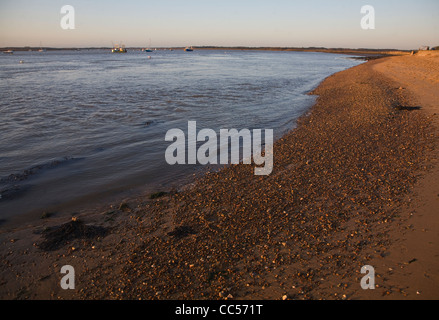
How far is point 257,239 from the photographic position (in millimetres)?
5836

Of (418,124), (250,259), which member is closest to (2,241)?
(250,259)

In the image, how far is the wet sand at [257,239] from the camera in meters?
4.69

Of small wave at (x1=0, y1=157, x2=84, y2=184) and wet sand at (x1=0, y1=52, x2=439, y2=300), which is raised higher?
small wave at (x1=0, y1=157, x2=84, y2=184)

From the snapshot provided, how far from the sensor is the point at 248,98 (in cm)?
2569

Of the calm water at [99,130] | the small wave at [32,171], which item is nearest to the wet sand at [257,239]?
the calm water at [99,130]

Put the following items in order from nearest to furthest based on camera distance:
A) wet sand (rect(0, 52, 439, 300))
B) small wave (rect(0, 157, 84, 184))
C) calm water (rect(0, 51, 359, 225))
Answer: wet sand (rect(0, 52, 439, 300))
calm water (rect(0, 51, 359, 225))
small wave (rect(0, 157, 84, 184))

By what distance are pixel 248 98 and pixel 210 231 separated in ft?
69.1

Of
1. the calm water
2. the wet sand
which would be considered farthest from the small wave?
the wet sand

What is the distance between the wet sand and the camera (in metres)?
4.69

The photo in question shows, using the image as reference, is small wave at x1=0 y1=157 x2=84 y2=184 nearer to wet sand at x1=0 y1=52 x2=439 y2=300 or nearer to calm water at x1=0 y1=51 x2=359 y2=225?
calm water at x1=0 y1=51 x2=359 y2=225

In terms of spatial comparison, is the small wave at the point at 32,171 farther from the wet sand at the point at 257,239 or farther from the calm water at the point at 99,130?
the wet sand at the point at 257,239

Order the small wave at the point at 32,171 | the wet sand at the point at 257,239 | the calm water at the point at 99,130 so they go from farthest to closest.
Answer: the small wave at the point at 32,171
the calm water at the point at 99,130
the wet sand at the point at 257,239

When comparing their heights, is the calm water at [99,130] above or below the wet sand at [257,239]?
above
